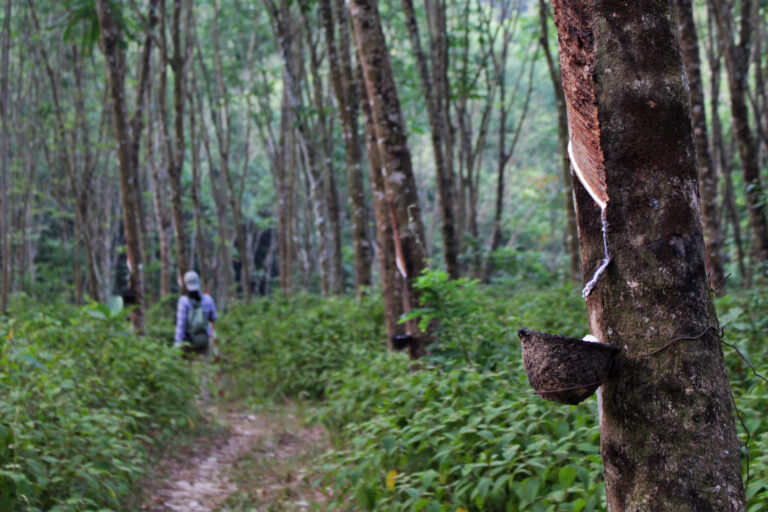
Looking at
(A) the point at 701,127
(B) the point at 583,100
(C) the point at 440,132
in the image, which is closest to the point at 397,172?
(A) the point at 701,127

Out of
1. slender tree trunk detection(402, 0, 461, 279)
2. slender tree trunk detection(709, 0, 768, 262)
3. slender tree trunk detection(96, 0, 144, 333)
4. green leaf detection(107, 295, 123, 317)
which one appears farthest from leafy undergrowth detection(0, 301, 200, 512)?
slender tree trunk detection(709, 0, 768, 262)

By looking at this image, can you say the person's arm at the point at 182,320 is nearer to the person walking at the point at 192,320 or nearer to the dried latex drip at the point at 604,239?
the person walking at the point at 192,320

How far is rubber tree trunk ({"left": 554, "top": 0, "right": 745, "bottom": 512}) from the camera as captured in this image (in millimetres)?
1744

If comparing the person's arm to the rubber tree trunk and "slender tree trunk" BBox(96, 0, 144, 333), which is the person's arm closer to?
"slender tree trunk" BBox(96, 0, 144, 333)

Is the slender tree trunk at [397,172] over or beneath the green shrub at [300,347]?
over

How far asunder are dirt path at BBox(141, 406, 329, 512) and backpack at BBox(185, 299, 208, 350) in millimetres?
1071

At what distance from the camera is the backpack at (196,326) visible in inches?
335

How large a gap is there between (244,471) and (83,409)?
6.01 feet

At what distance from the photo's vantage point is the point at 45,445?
4.12 metres

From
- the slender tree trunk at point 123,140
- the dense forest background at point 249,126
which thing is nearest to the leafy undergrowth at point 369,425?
the slender tree trunk at point 123,140

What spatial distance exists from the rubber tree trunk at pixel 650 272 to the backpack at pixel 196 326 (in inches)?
286

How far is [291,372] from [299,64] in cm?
1066

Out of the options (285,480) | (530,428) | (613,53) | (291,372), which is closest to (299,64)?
(291,372)

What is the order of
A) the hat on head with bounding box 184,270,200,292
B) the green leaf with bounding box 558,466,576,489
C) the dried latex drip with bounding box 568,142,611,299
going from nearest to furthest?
1. the dried latex drip with bounding box 568,142,611,299
2. the green leaf with bounding box 558,466,576,489
3. the hat on head with bounding box 184,270,200,292
